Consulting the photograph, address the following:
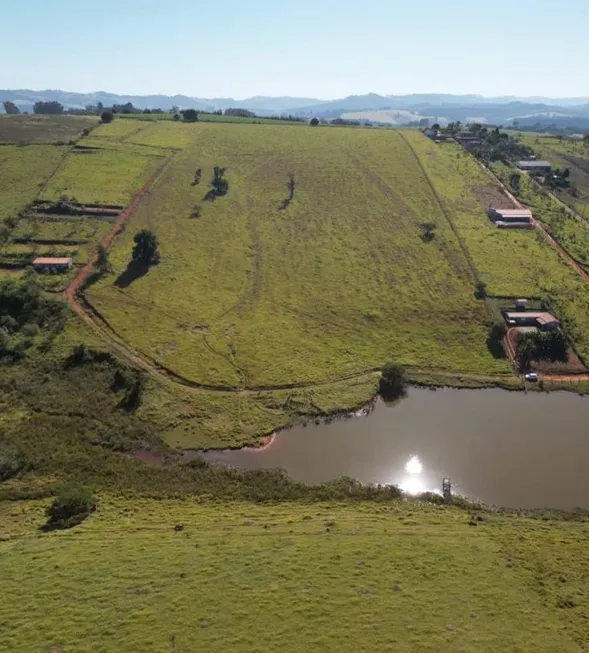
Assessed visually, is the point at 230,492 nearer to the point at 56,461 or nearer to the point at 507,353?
the point at 56,461

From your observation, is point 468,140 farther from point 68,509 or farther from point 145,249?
point 68,509

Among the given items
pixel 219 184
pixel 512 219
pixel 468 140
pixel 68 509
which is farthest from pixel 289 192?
pixel 68 509

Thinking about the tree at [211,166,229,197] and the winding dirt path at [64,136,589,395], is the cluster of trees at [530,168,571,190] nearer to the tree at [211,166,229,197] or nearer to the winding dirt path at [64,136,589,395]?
the tree at [211,166,229,197]

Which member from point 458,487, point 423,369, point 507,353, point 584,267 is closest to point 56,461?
point 458,487

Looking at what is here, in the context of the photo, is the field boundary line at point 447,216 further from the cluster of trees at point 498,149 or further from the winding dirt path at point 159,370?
the winding dirt path at point 159,370

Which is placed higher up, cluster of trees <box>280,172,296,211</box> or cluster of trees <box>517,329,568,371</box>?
cluster of trees <box>280,172,296,211</box>

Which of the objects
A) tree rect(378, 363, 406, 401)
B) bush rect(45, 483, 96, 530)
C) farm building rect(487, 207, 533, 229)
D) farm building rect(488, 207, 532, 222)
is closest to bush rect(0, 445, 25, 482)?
bush rect(45, 483, 96, 530)
